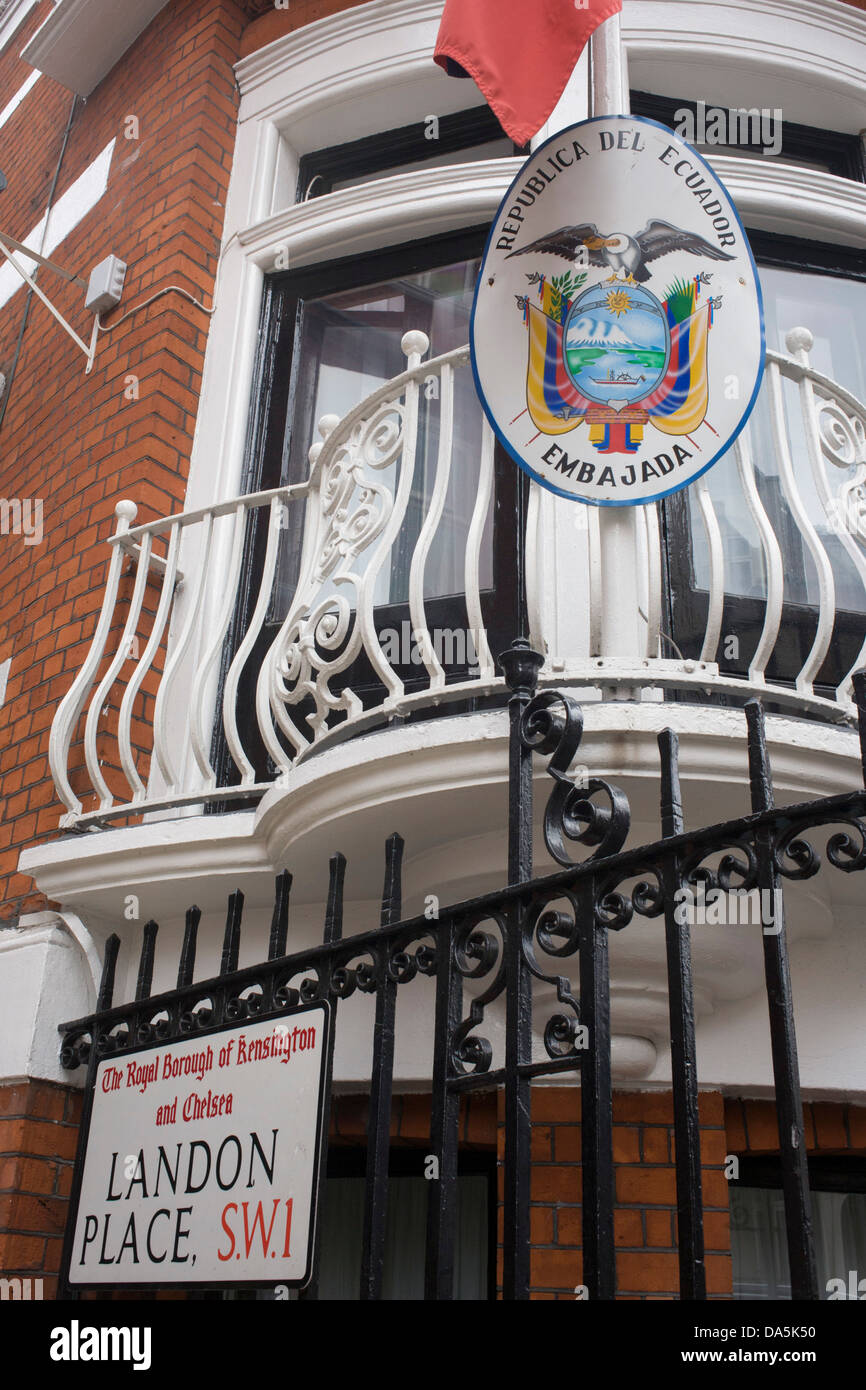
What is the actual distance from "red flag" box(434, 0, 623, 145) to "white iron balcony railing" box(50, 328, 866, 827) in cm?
62

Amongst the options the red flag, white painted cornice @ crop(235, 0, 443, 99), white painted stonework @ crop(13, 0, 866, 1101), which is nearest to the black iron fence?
white painted stonework @ crop(13, 0, 866, 1101)

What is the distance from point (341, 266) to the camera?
184 inches

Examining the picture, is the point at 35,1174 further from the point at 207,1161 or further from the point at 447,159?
the point at 447,159

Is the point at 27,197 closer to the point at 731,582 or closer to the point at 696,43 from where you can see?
the point at 696,43

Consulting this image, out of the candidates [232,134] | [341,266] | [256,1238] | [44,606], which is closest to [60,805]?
[44,606]

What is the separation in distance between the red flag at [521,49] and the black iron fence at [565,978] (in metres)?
1.56

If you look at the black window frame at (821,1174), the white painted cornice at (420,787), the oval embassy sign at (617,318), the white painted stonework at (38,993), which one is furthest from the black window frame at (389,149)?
the black window frame at (821,1174)

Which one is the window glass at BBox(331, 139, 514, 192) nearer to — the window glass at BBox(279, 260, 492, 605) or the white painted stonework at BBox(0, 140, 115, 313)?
the window glass at BBox(279, 260, 492, 605)

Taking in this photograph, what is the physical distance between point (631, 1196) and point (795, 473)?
236 centimetres

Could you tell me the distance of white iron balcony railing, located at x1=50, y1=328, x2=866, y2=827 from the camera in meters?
2.70

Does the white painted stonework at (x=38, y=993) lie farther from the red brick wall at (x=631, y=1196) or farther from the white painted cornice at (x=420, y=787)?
the red brick wall at (x=631, y=1196)

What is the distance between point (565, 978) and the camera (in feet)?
7.06

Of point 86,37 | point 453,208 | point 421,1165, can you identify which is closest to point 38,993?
point 421,1165
